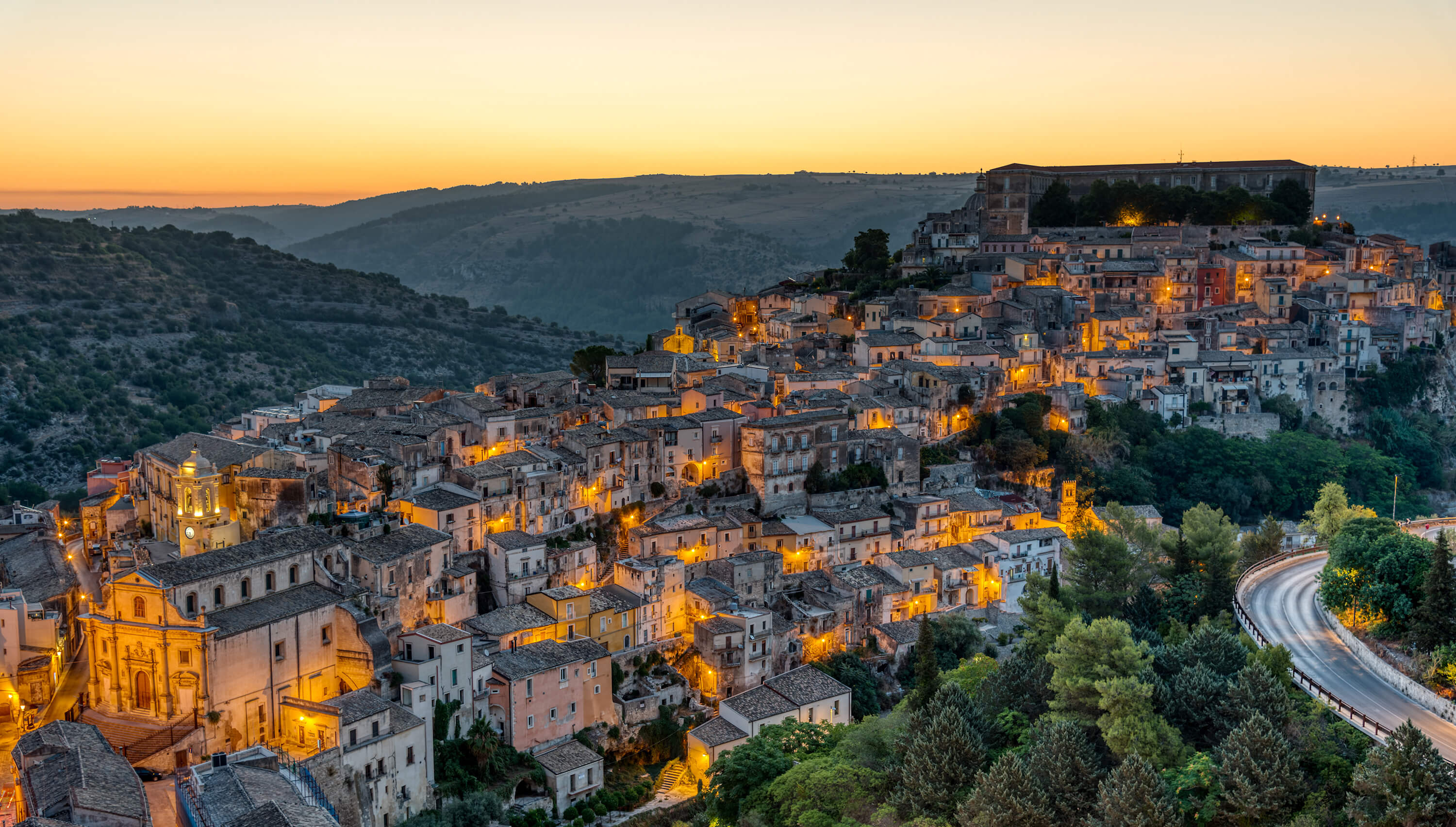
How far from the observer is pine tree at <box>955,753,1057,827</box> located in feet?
72.5

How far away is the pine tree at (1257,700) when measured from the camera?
2219cm

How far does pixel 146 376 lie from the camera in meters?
65.1

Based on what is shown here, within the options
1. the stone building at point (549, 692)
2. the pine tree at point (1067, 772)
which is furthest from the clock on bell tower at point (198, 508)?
the pine tree at point (1067, 772)

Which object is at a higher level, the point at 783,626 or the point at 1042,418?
the point at 1042,418

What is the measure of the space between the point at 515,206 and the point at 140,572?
16830 centimetres

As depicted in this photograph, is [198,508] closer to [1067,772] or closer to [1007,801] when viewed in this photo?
[1007,801]

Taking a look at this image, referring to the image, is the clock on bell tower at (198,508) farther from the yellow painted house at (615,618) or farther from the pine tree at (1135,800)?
the pine tree at (1135,800)

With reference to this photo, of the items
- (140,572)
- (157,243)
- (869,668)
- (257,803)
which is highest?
(157,243)

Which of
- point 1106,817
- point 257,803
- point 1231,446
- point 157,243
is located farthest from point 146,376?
point 1106,817

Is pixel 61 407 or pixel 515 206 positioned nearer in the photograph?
pixel 61 407

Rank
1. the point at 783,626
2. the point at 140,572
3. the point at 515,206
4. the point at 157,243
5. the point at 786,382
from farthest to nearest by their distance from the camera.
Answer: the point at 515,206
the point at 157,243
the point at 786,382
the point at 783,626
the point at 140,572

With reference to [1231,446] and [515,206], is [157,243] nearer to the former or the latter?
[1231,446]

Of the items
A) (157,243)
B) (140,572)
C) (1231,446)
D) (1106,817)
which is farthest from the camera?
(157,243)

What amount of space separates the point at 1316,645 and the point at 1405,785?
821 cm
